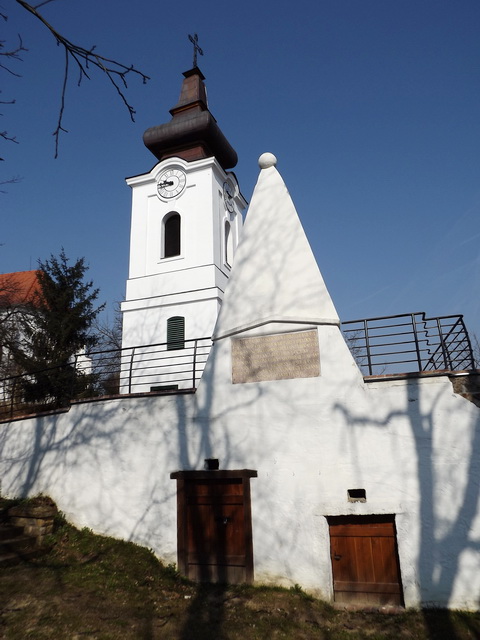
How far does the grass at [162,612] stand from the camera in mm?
6473

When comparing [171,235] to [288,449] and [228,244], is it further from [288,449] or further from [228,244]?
[288,449]

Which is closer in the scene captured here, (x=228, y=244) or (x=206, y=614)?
(x=206, y=614)

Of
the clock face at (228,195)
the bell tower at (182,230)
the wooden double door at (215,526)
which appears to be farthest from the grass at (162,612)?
the clock face at (228,195)

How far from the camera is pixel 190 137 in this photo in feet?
71.4

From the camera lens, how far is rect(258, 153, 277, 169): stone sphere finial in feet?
36.2

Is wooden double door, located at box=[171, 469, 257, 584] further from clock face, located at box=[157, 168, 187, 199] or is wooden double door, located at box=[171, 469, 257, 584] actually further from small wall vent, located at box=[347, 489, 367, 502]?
clock face, located at box=[157, 168, 187, 199]

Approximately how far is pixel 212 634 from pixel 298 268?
21.7ft

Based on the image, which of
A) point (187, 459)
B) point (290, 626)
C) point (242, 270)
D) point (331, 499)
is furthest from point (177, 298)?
point (290, 626)

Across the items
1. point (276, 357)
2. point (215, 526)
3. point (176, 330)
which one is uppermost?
point (176, 330)

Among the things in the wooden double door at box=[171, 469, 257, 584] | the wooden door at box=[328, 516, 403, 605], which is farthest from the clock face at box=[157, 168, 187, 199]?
the wooden door at box=[328, 516, 403, 605]

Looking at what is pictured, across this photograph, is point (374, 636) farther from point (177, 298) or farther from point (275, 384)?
point (177, 298)

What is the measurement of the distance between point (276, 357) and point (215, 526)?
11.3 feet

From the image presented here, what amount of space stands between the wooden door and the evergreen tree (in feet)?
42.3

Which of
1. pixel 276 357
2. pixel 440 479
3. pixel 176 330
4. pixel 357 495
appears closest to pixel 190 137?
pixel 176 330
